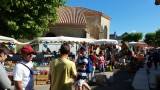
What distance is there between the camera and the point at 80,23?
4812 cm

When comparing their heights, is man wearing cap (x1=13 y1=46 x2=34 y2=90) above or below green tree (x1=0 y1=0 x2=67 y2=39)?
below

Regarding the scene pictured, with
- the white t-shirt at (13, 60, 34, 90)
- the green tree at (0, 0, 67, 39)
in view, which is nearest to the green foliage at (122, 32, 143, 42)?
the green tree at (0, 0, 67, 39)

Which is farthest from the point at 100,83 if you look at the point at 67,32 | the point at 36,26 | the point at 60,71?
the point at 67,32

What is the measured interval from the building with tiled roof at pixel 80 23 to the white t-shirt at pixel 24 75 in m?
34.7

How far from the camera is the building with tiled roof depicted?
154 feet

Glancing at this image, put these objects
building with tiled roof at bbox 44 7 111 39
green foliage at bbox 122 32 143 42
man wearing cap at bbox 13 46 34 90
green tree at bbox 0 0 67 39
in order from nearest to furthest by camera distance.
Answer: man wearing cap at bbox 13 46 34 90 < green tree at bbox 0 0 67 39 < building with tiled roof at bbox 44 7 111 39 < green foliage at bbox 122 32 143 42

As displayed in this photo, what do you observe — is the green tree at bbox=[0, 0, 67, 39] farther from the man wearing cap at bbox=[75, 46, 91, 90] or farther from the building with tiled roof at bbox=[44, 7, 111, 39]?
the building with tiled roof at bbox=[44, 7, 111, 39]

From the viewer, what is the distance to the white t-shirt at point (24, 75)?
5707 mm

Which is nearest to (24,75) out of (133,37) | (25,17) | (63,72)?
(63,72)

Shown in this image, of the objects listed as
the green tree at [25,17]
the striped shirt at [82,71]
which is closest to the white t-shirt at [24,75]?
the striped shirt at [82,71]

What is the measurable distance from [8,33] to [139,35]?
96.9m

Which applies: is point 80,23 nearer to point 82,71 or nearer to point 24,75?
point 82,71

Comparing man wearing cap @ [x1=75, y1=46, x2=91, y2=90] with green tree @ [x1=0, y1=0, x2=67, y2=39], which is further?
green tree @ [x1=0, y1=0, x2=67, y2=39]

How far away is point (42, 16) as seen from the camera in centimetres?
2600
